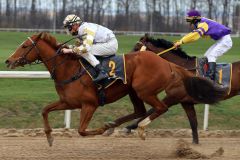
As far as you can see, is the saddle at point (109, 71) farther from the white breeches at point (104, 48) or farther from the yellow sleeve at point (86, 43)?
the yellow sleeve at point (86, 43)

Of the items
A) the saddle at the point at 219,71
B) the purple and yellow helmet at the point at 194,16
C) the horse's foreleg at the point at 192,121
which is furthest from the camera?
the purple and yellow helmet at the point at 194,16

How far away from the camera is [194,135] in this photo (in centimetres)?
857

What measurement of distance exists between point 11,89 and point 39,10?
59.3 metres

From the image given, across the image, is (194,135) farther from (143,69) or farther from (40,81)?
(40,81)

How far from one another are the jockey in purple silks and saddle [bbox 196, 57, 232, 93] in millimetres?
74

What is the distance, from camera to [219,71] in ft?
28.9

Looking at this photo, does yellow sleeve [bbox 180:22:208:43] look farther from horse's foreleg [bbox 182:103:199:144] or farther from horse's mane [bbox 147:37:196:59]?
horse's foreleg [bbox 182:103:199:144]

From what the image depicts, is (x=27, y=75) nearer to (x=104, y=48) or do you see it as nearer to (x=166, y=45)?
(x=166, y=45)

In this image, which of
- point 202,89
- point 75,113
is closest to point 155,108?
point 202,89

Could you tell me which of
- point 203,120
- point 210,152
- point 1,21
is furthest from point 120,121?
point 1,21

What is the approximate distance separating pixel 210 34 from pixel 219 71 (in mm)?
574

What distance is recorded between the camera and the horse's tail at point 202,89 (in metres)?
7.75

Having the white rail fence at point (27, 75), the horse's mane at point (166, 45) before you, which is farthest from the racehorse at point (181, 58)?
the white rail fence at point (27, 75)

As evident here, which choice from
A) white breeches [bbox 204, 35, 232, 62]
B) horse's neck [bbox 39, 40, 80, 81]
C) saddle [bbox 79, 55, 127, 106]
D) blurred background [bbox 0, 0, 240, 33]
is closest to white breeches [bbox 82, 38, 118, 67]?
saddle [bbox 79, 55, 127, 106]
